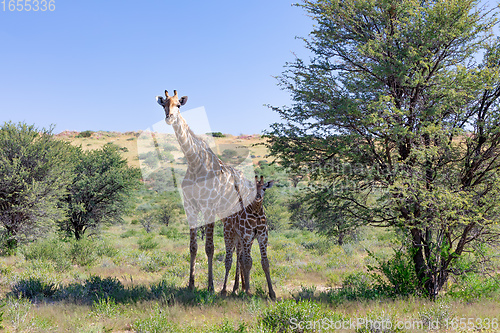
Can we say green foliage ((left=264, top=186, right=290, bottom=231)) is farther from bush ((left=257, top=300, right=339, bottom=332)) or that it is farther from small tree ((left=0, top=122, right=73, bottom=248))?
A: bush ((left=257, top=300, right=339, bottom=332))

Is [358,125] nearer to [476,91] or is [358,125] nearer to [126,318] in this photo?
[476,91]

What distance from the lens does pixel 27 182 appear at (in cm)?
1552

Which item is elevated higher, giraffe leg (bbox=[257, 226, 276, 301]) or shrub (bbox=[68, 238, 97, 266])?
giraffe leg (bbox=[257, 226, 276, 301])

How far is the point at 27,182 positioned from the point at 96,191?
17.6 ft

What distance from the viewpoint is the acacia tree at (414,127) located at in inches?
320

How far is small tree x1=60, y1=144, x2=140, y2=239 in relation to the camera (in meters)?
19.7

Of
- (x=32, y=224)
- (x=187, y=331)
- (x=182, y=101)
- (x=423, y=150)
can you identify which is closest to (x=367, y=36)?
(x=423, y=150)

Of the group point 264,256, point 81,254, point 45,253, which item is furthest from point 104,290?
point 45,253

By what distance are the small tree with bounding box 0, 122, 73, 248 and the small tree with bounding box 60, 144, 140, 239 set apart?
254 centimetres

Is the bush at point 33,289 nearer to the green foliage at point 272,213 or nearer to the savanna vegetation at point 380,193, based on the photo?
the savanna vegetation at point 380,193

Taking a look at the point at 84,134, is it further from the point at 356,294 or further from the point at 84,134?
the point at 356,294

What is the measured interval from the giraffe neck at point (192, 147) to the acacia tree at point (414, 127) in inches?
91.8

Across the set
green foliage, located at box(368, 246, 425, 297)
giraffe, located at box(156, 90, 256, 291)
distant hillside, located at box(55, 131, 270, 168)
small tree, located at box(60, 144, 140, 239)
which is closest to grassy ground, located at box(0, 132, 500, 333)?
green foliage, located at box(368, 246, 425, 297)

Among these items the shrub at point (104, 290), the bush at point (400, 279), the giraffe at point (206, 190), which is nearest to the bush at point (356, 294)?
the bush at point (400, 279)
